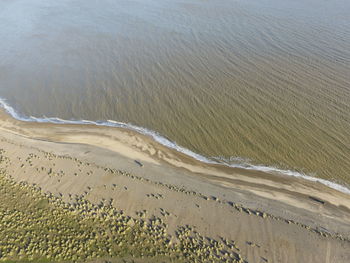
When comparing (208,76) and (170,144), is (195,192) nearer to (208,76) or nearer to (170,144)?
(170,144)

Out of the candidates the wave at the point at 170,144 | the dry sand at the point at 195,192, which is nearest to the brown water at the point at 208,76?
the wave at the point at 170,144

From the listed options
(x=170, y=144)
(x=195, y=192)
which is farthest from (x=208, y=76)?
(x=195, y=192)

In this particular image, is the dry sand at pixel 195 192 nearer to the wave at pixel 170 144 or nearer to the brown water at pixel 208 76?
the wave at pixel 170 144

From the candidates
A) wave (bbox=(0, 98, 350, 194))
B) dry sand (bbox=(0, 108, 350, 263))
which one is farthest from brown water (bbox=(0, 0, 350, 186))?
dry sand (bbox=(0, 108, 350, 263))

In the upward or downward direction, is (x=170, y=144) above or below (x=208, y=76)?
below

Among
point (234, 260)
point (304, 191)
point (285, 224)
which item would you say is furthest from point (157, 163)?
point (304, 191)

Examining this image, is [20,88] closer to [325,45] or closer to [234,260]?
[234,260]

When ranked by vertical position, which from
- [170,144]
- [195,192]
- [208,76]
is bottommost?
[195,192]
